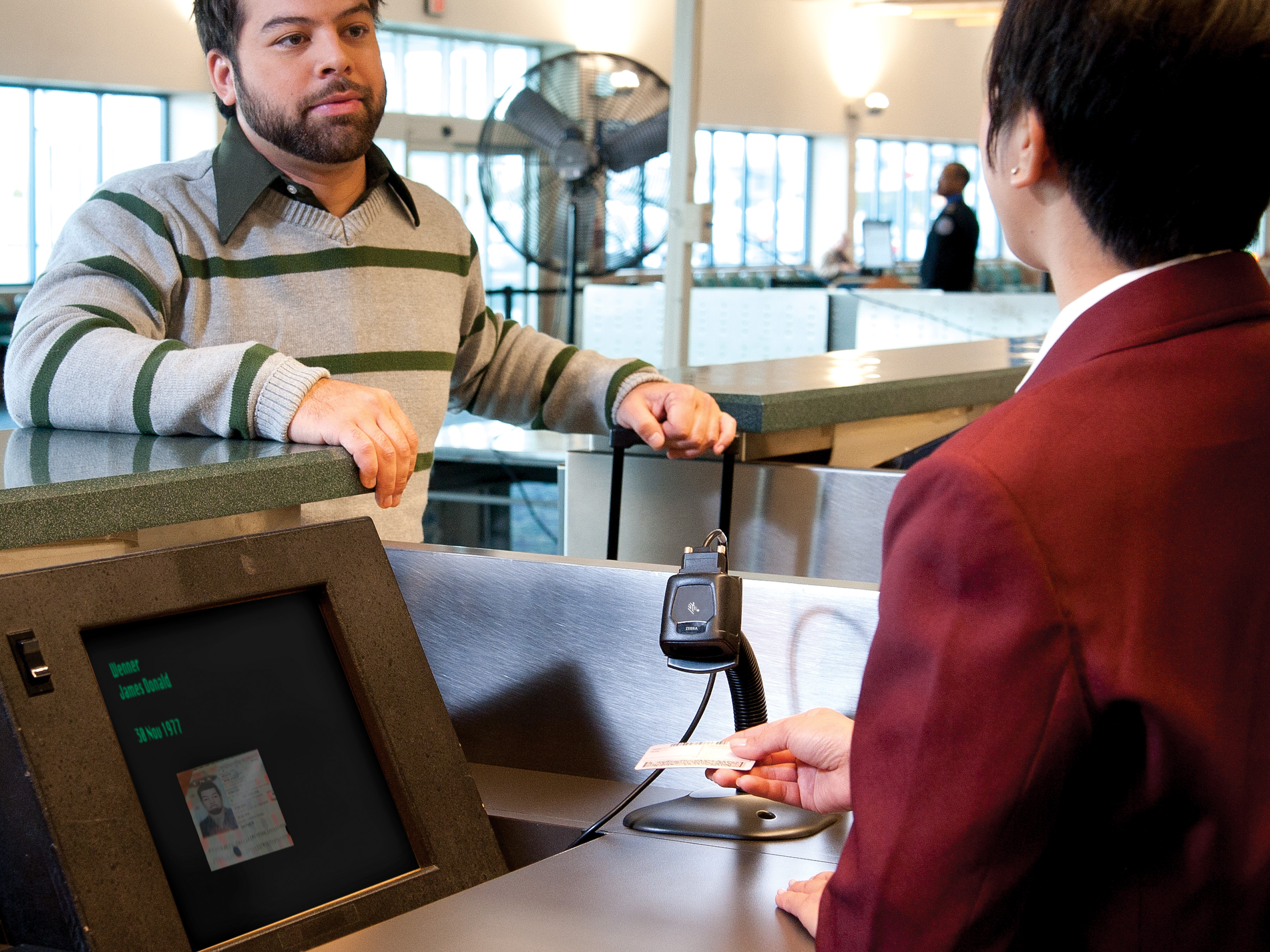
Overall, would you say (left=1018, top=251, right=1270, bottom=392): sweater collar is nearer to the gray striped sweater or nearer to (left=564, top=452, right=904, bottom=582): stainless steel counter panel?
the gray striped sweater

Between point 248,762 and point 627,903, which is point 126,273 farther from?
point 627,903

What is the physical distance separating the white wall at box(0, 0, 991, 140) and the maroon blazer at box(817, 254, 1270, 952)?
8.84 metres

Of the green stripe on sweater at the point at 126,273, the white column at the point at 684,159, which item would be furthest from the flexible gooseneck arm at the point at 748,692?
the white column at the point at 684,159

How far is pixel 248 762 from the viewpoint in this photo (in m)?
0.87

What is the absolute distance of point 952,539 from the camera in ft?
1.95

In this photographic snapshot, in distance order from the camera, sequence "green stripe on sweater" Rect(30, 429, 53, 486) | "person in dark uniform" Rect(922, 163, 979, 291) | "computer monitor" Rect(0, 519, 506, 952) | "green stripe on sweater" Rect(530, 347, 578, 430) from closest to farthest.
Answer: "computer monitor" Rect(0, 519, 506, 952), "green stripe on sweater" Rect(30, 429, 53, 486), "green stripe on sweater" Rect(530, 347, 578, 430), "person in dark uniform" Rect(922, 163, 979, 291)

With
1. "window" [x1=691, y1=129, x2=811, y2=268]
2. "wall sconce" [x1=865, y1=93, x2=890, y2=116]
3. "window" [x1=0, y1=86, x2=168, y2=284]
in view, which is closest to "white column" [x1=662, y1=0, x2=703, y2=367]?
"window" [x1=0, y1=86, x2=168, y2=284]

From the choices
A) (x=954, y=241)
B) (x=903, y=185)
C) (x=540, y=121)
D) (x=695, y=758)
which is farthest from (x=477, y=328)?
(x=903, y=185)

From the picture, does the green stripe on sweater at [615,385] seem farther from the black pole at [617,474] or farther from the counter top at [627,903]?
the counter top at [627,903]

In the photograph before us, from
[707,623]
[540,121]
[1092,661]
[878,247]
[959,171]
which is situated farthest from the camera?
[878,247]

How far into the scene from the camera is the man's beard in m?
1.47

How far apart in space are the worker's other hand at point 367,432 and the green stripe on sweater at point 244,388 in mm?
42

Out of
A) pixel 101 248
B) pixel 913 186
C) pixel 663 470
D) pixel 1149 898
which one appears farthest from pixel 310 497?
pixel 913 186

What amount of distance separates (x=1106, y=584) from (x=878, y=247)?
10.9 m
